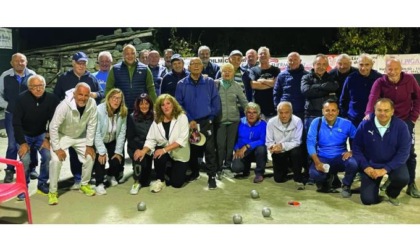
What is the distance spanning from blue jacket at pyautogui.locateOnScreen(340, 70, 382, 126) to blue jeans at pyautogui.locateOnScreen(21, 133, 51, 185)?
130 inches

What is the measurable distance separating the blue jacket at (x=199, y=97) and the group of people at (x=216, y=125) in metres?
0.01

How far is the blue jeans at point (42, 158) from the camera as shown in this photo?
4512 mm

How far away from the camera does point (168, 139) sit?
4.80 meters

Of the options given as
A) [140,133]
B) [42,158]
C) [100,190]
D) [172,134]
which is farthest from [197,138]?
[42,158]

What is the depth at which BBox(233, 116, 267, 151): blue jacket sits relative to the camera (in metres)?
5.15

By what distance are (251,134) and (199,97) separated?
770 mm

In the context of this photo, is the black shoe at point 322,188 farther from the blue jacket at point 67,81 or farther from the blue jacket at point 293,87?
the blue jacket at point 67,81

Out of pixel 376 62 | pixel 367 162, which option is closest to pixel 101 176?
pixel 367 162

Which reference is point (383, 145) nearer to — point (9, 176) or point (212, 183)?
point (212, 183)

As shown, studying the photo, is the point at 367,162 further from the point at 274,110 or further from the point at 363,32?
the point at 363,32

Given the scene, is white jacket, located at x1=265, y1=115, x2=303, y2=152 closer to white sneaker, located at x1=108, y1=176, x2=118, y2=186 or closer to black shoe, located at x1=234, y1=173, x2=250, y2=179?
black shoe, located at x1=234, y1=173, x2=250, y2=179

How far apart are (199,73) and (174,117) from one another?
1.95 ft

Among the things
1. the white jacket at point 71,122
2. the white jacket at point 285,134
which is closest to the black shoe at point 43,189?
the white jacket at point 71,122
